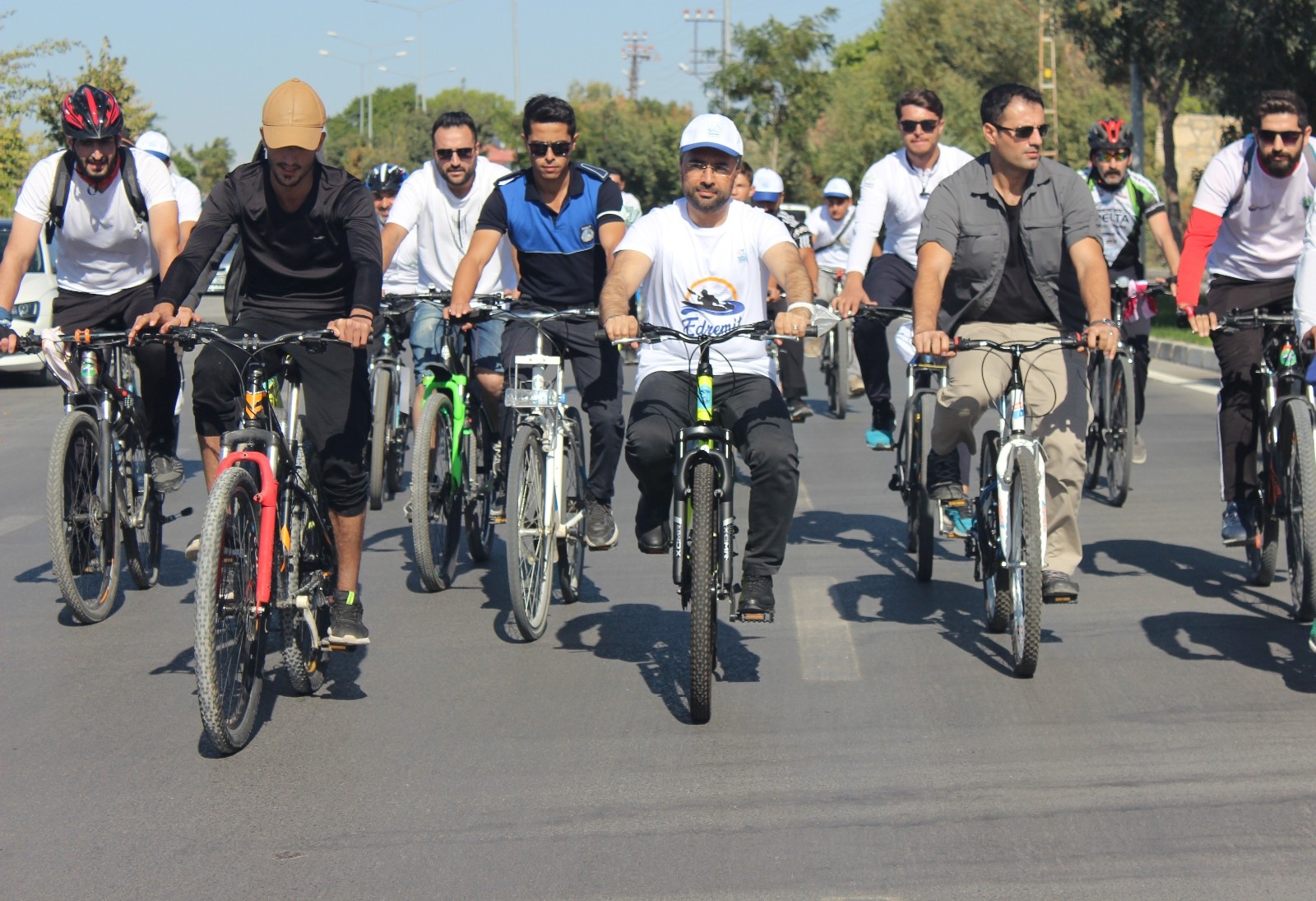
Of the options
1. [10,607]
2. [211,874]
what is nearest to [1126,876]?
[211,874]

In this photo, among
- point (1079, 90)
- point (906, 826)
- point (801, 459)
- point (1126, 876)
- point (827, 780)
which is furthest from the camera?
point (1079, 90)

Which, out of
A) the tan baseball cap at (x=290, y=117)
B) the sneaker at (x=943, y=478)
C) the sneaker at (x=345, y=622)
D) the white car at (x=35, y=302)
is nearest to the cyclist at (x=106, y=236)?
the tan baseball cap at (x=290, y=117)

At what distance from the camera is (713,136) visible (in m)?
6.23

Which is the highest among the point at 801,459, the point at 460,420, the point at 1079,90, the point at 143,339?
the point at 1079,90

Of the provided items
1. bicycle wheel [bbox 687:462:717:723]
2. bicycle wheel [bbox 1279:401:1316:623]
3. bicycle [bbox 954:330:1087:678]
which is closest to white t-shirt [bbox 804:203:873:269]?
bicycle wheel [bbox 1279:401:1316:623]

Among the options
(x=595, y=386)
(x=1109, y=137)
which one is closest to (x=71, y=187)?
(x=595, y=386)

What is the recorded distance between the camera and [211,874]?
4344 mm

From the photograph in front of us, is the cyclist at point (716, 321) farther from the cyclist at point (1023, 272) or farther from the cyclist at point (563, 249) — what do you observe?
the cyclist at point (563, 249)

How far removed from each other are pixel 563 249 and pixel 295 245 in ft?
6.84

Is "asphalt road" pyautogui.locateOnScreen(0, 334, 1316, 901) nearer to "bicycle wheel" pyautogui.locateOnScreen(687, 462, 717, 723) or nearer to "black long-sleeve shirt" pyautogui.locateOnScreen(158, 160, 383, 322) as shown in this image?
"bicycle wheel" pyautogui.locateOnScreen(687, 462, 717, 723)

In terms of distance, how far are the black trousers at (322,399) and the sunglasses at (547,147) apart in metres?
2.03

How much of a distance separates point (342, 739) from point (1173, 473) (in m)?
7.12

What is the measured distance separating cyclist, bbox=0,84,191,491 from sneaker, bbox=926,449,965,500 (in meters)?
3.41

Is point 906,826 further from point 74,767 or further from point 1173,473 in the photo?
Result: point 1173,473
